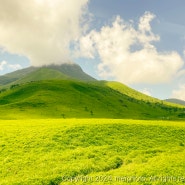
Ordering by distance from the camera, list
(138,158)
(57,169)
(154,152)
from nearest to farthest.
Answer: (57,169), (138,158), (154,152)

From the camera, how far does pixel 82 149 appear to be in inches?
1366

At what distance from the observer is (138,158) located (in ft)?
108

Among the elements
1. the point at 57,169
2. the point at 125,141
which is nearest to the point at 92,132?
the point at 125,141

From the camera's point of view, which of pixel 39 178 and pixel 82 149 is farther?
pixel 82 149

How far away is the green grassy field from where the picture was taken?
26.8 meters

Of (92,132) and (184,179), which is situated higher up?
(92,132)

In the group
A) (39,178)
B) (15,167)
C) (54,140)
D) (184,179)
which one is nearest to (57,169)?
(39,178)

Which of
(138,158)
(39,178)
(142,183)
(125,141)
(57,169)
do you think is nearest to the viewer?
(142,183)

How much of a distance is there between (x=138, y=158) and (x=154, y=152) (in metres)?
3.63

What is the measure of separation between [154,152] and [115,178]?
10.6m

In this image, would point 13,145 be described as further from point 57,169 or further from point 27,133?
point 57,169

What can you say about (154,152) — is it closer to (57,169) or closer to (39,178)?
(57,169)

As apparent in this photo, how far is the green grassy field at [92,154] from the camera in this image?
26.8 meters

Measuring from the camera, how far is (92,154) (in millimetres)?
33094
